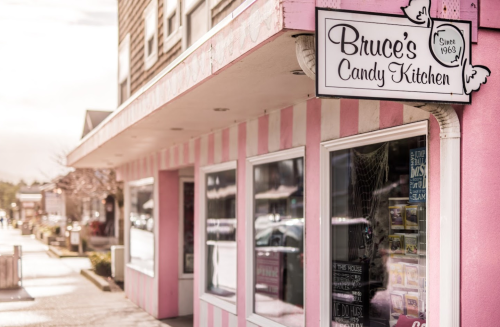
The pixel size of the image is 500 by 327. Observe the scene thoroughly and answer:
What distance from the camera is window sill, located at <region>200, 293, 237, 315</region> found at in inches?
308

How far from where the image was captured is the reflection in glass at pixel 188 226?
11.6 m

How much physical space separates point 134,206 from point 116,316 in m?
2.57

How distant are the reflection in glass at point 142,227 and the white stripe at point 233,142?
13.7ft

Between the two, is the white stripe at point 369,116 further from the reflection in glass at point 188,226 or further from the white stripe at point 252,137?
the reflection in glass at point 188,226

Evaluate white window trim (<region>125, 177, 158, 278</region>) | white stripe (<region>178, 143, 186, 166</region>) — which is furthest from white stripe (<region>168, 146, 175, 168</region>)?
white window trim (<region>125, 177, 158, 278</region>)

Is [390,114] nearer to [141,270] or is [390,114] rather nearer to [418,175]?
[418,175]

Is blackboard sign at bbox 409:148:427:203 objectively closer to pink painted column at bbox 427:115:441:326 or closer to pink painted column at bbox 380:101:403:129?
pink painted column at bbox 380:101:403:129

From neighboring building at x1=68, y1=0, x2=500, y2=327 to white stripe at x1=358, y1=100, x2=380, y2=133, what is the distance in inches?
0.5

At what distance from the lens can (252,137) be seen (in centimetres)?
737

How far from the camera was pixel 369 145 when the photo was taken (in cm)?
537

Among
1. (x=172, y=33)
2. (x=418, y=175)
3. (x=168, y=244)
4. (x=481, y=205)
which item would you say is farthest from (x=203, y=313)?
(x=481, y=205)

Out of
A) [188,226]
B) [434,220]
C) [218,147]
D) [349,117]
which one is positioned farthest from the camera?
[188,226]

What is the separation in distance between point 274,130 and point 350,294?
196cm

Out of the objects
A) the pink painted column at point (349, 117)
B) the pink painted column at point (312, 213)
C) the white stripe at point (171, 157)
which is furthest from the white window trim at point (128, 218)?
the pink painted column at point (349, 117)
